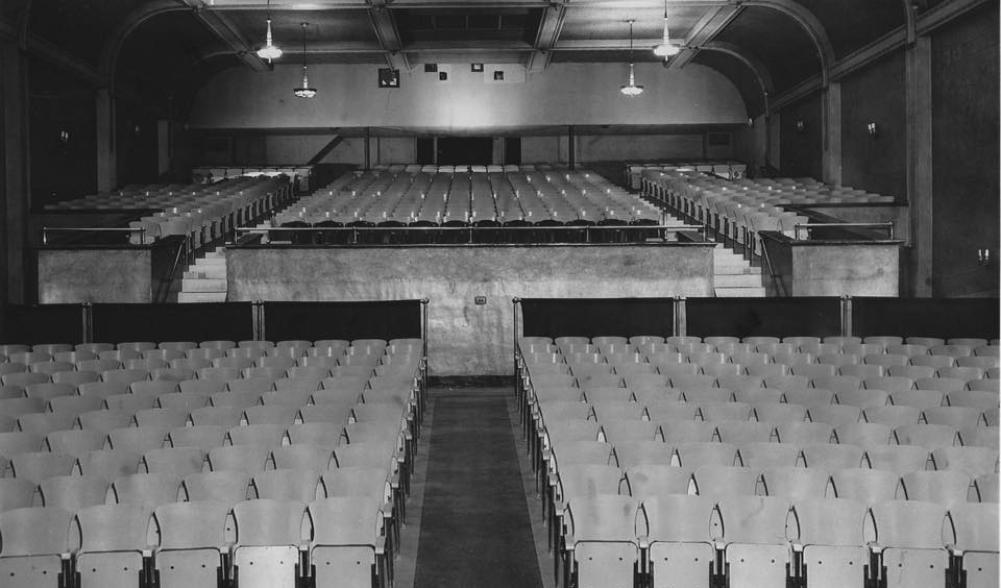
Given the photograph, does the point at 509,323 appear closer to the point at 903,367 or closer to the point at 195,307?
the point at 195,307

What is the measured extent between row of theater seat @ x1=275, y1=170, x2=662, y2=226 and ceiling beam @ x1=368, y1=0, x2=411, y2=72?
2.69 metres

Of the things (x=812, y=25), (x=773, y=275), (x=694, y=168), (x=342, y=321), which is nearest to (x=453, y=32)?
(x=694, y=168)

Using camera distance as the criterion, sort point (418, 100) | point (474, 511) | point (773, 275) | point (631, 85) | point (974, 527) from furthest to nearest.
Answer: point (418, 100) → point (631, 85) → point (773, 275) → point (474, 511) → point (974, 527)

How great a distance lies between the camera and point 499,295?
12.9 m

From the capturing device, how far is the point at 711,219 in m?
17.5

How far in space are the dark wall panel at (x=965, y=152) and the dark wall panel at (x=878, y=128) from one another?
156cm

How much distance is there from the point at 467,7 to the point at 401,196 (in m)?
3.82

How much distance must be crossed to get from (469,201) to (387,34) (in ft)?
14.6

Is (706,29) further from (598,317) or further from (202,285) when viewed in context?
(202,285)

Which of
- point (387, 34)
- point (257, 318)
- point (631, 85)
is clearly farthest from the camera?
point (387, 34)

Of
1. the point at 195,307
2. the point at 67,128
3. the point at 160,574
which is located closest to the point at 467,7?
the point at 67,128

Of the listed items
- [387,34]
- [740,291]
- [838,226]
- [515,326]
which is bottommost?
[515,326]

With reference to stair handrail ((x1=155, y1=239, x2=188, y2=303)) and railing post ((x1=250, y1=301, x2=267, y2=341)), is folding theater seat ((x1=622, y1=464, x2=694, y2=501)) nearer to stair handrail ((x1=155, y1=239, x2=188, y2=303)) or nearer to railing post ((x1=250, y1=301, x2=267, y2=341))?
railing post ((x1=250, y1=301, x2=267, y2=341))

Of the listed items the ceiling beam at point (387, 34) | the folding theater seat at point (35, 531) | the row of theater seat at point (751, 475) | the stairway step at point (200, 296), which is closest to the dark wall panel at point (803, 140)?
the ceiling beam at point (387, 34)
